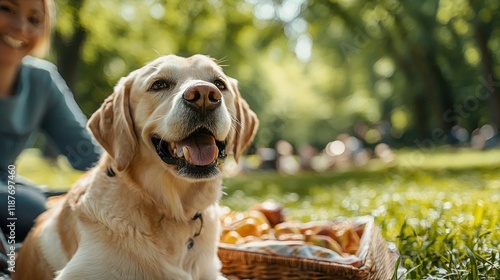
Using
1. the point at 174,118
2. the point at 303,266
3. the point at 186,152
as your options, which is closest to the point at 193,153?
the point at 186,152

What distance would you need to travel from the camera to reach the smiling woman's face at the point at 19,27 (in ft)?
10.0

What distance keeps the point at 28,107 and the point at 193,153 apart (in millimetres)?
1508

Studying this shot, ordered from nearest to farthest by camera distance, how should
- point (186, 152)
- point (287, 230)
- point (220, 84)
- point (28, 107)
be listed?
point (186, 152) → point (220, 84) → point (28, 107) → point (287, 230)

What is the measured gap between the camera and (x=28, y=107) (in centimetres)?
348

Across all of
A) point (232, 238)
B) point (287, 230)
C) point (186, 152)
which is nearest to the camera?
point (186, 152)

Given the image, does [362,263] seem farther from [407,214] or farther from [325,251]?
[407,214]

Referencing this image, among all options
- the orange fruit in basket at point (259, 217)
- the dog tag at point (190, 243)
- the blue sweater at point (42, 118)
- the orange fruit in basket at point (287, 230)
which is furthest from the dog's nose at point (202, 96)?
the orange fruit in basket at point (259, 217)

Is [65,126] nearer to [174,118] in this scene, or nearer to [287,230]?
[174,118]

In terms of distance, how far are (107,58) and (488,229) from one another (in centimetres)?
1923

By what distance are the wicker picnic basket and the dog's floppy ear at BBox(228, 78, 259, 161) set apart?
0.61 m

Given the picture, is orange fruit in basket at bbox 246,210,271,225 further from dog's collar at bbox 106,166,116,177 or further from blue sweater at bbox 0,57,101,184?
dog's collar at bbox 106,166,116,177

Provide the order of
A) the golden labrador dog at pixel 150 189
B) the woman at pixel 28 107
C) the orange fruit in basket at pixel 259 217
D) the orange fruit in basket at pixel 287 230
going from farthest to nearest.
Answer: the orange fruit in basket at pixel 259 217, the orange fruit in basket at pixel 287 230, the woman at pixel 28 107, the golden labrador dog at pixel 150 189

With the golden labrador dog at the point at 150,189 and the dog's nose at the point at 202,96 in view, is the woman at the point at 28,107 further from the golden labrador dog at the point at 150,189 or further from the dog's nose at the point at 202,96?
the dog's nose at the point at 202,96

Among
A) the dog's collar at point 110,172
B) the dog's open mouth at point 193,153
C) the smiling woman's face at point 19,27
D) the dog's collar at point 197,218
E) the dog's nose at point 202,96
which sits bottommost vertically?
the dog's collar at point 197,218
